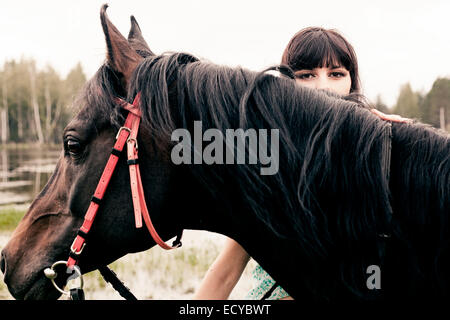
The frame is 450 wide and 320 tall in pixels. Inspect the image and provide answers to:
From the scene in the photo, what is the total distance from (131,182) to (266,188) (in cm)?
58

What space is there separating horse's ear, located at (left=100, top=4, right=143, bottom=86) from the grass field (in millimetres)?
4590

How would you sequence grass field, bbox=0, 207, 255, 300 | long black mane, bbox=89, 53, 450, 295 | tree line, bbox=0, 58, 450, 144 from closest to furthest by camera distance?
long black mane, bbox=89, 53, 450, 295 → grass field, bbox=0, 207, 255, 300 → tree line, bbox=0, 58, 450, 144

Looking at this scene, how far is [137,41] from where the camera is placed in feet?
6.56

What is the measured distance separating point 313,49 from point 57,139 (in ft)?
181

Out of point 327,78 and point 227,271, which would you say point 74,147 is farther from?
point 327,78

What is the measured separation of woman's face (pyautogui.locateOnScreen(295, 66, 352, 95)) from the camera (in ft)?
8.93

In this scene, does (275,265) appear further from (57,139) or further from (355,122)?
(57,139)

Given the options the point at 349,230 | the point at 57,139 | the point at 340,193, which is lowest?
the point at 57,139

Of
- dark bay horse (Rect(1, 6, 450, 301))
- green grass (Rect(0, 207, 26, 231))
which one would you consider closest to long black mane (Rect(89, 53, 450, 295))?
dark bay horse (Rect(1, 6, 450, 301))

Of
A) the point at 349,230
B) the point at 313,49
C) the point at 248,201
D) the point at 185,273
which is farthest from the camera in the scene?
the point at 185,273

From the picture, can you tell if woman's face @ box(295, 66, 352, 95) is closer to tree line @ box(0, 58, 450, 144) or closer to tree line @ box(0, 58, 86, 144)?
tree line @ box(0, 58, 450, 144)

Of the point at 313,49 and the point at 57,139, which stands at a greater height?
the point at 313,49

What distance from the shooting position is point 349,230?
151 centimetres
